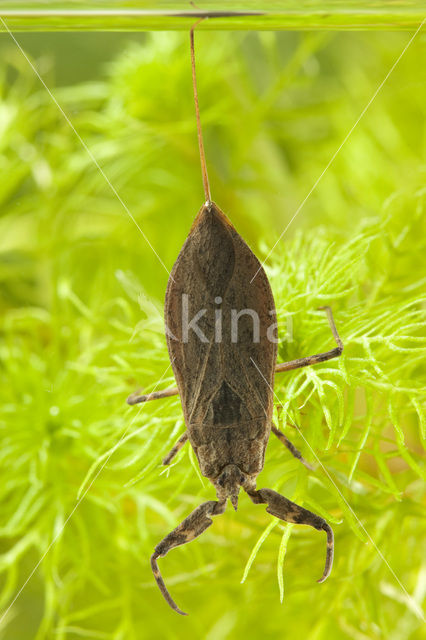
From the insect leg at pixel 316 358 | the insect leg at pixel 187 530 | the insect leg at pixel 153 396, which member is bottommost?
the insect leg at pixel 187 530

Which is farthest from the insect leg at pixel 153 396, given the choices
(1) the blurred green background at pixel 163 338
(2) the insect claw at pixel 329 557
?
(2) the insect claw at pixel 329 557

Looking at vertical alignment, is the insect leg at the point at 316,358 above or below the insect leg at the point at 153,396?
above

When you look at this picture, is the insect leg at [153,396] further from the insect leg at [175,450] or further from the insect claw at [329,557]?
the insect claw at [329,557]

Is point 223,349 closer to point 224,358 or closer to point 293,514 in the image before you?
point 224,358

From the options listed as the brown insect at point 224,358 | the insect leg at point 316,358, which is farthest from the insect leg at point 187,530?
the insect leg at point 316,358

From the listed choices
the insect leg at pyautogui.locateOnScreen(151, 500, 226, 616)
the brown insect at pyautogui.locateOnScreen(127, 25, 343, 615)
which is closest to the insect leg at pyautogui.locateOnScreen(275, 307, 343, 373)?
the brown insect at pyautogui.locateOnScreen(127, 25, 343, 615)

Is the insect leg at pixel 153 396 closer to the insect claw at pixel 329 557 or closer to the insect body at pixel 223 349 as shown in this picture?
the insect body at pixel 223 349

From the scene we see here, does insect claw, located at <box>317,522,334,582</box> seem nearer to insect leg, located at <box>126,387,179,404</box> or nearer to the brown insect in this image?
the brown insect
